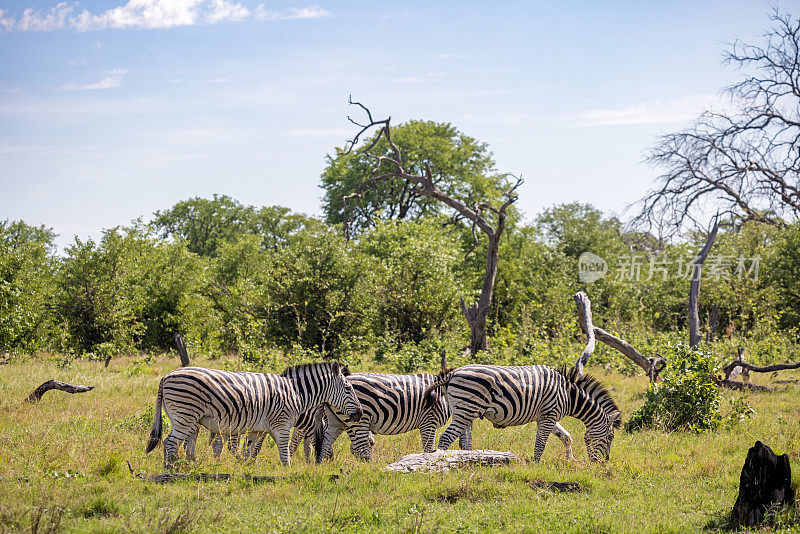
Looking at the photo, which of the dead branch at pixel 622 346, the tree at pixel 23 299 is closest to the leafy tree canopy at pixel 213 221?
the tree at pixel 23 299

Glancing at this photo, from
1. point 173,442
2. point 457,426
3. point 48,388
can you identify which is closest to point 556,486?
point 457,426

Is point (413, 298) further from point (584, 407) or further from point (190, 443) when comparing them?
point (190, 443)

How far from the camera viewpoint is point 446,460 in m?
9.27

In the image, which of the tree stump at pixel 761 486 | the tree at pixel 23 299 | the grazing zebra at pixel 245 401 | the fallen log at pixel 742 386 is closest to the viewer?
the tree stump at pixel 761 486

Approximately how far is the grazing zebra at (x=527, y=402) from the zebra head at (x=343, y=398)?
4.37ft

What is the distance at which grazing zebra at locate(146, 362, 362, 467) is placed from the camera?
31.3 ft

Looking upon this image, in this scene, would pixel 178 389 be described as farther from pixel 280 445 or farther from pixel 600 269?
pixel 600 269

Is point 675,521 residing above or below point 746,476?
below

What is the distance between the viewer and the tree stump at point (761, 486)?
7.02 meters

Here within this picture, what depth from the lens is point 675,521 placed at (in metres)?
7.22

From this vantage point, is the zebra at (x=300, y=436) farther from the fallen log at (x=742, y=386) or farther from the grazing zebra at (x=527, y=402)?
the fallen log at (x=742, y=386)

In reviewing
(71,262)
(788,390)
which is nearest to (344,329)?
(71,262)

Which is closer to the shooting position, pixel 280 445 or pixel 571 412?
pixel 280 445

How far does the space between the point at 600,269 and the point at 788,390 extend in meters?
18.2
